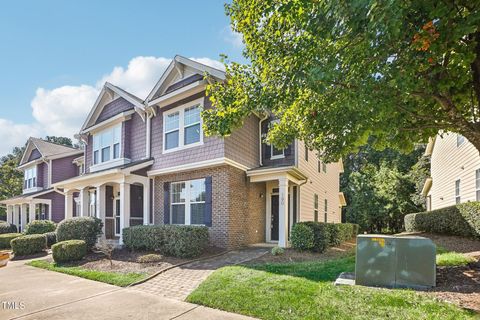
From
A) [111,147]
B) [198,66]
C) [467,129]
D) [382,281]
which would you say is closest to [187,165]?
[198,66]

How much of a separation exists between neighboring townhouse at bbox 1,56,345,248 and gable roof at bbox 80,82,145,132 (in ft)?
0.20

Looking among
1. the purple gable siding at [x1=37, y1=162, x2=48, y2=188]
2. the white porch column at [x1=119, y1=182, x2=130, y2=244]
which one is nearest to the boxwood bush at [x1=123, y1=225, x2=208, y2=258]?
the white porch column at [x1=119, y1=182, x2=130, y2=244]

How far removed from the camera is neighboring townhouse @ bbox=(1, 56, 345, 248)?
478 inches

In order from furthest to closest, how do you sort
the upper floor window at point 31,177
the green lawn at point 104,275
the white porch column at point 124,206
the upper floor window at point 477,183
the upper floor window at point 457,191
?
1. the upper floor window at point 31,177
2. the upper floor window at point 457,191
3. the white porch column at point 124,206
4. the upper floor window at point 477,183
5. the green lawn at point 104,275

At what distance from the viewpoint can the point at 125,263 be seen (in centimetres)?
1024

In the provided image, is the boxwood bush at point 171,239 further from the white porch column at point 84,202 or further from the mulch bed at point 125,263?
the white porch column at point 84,202

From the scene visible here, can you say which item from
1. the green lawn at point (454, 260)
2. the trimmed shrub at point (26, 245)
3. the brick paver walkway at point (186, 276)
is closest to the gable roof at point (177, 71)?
the brick paver walkway at point (186, 276)

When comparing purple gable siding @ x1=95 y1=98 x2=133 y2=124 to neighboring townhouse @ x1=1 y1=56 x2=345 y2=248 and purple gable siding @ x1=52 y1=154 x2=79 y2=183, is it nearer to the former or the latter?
neighboring townhouse @ x1=1 y1=56 x2=345 y2=248

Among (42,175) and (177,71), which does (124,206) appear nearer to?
(177,71)

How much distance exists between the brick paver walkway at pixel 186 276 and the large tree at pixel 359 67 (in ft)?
12.4

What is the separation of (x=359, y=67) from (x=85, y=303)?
7042 mm

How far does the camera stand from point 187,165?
1266 centimetres

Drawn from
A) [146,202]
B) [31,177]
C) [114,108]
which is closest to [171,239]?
[146,202]

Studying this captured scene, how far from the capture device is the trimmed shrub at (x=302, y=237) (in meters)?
10.9
